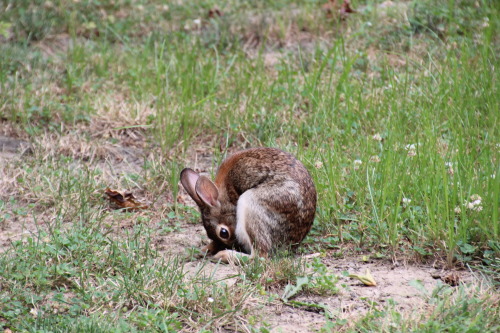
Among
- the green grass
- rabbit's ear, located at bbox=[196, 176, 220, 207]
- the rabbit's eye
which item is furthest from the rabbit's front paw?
rabbit's ear, located at bbox=[196, 176, 220, 207]

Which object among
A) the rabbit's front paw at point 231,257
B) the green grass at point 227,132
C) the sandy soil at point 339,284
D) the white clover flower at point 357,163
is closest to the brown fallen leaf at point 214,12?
the green grass at point 227,132

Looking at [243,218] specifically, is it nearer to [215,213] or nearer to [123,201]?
[215,213]

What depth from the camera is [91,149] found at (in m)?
6.73

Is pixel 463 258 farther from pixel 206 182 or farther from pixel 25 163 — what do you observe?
pixel 25 163

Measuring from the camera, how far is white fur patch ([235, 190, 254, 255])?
193 inches

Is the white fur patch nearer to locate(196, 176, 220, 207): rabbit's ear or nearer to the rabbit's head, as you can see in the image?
the rabbit's head

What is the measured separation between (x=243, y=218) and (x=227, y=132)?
6.86 feet

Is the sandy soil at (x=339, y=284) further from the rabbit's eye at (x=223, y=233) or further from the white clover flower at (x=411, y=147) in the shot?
the white clover flower at (x=411, y=147)

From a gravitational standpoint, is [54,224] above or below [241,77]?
below

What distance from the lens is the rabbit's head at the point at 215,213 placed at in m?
5.02

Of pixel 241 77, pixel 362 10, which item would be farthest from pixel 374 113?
pixel 362 10

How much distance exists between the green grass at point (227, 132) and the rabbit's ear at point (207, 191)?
51 centimetres

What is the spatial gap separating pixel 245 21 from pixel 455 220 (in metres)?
4.91

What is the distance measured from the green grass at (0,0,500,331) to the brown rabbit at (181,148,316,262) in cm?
31
